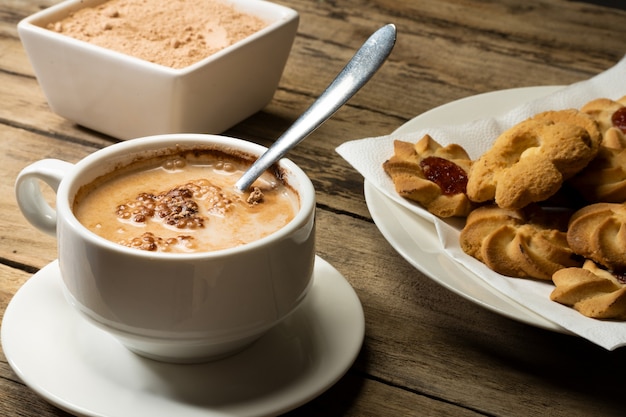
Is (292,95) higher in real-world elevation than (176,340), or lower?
lower

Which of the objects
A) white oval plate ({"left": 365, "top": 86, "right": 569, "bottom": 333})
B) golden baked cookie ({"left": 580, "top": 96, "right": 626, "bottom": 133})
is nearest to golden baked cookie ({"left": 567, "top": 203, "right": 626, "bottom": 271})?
white oval plate ({"left": 365, "top": 86, "right": 569, "bottom": 333})

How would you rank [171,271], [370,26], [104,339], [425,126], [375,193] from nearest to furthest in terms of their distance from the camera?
[171,271], [104,339], [375,193], [425,126], [370,26]

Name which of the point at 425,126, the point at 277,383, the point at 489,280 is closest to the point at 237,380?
the point at 277,383

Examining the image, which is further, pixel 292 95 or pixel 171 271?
pixel 292 95

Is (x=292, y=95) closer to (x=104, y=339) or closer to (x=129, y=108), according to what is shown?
(x=129, y=108)

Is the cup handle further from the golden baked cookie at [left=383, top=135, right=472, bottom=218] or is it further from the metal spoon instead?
the golden baked cookie at [left=383, top=135, right=472, bottom=218]

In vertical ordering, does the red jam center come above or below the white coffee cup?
below

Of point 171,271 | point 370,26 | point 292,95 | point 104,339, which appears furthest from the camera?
point 370,26
